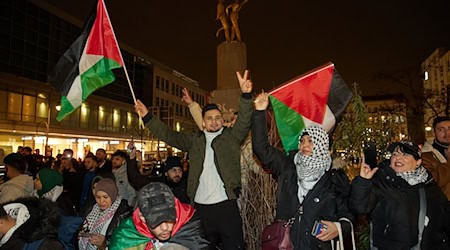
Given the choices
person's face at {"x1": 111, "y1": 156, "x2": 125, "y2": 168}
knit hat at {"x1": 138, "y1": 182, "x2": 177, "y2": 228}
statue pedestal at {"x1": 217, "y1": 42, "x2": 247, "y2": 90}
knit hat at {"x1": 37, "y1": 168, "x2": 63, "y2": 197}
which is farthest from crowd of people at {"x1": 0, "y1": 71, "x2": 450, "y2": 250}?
statue pedestal at {"x1": 217, "y1": 42, "x2": 247, "y2": 90}

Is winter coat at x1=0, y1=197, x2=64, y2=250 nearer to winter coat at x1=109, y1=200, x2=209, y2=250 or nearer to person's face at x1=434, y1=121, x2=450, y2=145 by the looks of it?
winter coat at x1=109, y1=200, x2=209, y2=250

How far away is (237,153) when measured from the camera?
4.16 meters

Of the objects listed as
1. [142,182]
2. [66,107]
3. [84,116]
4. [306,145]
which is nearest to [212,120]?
[306,145]

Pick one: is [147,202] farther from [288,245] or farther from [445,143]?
[445,143]

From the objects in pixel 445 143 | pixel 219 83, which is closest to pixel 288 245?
pixel 445 143

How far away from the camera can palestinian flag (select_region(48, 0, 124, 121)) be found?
5.29 metres

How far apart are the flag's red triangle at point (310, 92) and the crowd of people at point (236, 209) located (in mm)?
767

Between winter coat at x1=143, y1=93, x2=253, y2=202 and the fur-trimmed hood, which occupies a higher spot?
winter coat at x1=143, y1=93, x2=253, y2=202

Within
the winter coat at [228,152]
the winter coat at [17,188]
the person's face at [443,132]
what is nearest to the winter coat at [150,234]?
the winter coat at [228,152]

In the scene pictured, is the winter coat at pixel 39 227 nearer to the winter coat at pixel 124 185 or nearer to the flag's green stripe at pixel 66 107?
the flag's green stripe at pixel 66 107

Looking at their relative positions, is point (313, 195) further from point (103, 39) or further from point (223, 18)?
point (223, 18)

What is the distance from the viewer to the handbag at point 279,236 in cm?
311

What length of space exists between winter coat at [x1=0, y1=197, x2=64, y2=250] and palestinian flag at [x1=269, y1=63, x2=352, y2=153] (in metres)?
2.59

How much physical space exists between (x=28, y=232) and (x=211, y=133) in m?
2.03
